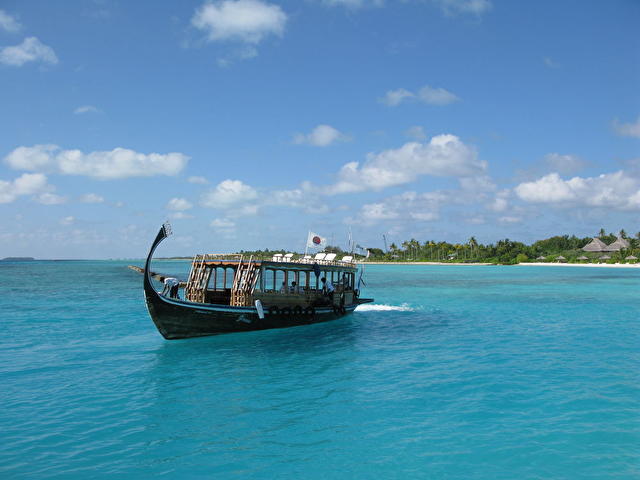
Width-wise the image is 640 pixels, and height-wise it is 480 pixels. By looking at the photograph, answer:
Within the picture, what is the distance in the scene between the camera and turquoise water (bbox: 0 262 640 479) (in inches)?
356

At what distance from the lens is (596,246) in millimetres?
135500

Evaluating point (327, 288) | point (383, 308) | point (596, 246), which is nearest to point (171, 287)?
point (327, 288)

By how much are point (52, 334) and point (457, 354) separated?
20.0 m

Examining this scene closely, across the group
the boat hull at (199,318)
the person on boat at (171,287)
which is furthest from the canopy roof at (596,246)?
the person on boat at (171,287)

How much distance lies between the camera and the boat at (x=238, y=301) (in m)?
19.8

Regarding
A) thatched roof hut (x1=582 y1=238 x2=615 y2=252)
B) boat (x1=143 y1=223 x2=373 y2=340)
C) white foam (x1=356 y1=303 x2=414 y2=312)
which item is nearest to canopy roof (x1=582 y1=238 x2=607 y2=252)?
thatched roof hut (x1=582 y1=238 x2=615 y2=252)

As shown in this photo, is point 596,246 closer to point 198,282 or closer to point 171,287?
point 198,282

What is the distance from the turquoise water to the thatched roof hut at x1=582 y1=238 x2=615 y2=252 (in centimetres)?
13000

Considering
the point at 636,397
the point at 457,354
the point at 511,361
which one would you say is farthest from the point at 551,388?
the point at 457,354

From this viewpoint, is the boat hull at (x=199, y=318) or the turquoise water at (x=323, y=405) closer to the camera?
the turquoise water at (x=323, y=405)

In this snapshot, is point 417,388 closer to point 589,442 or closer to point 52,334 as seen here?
point 589,442

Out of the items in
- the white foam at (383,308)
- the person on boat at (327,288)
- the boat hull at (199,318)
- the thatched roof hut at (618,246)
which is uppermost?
the thatched roof hut at (618,246)

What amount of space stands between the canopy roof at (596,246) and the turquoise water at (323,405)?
13000cm

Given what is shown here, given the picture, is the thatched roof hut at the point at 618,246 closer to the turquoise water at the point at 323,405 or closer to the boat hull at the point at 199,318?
the turquoise water at the point at 323,405
